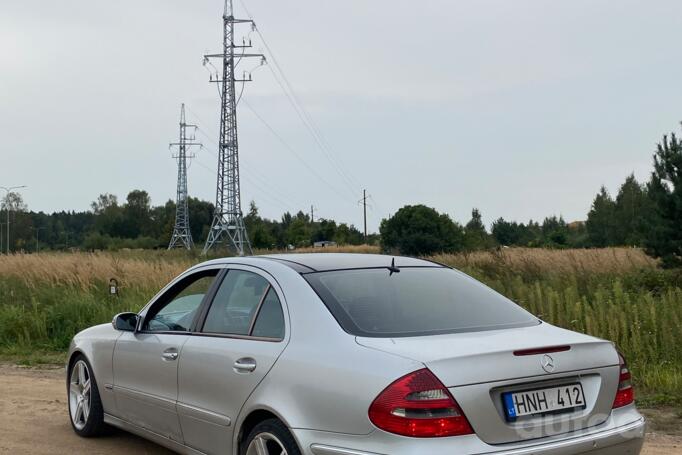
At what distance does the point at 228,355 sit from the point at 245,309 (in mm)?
336

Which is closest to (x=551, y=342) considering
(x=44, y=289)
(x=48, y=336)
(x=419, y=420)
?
(x=419, y=420)

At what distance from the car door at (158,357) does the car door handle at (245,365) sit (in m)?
0.79

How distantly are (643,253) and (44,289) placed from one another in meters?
14.4

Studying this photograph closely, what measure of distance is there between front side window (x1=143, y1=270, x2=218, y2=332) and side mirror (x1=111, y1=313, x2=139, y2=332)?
4.3 inches

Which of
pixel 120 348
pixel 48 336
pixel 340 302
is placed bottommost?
pixel 48 336

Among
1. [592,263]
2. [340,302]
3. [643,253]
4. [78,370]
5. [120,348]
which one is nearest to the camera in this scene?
[340,302]

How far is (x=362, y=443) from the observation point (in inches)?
130

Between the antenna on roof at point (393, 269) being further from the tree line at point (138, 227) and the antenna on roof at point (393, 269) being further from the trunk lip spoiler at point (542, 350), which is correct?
the tree line at point (138, 227)

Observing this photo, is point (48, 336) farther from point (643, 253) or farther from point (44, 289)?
point (643, 253)

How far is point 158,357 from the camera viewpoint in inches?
198

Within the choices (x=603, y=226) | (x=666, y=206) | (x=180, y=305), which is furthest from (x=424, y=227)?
(x=180, y=305)

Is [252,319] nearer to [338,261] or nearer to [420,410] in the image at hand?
[338,261]

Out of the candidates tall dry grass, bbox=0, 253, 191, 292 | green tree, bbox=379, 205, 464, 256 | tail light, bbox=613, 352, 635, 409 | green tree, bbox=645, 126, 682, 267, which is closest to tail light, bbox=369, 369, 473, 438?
tail light, bbox=613, 352, 635, 409

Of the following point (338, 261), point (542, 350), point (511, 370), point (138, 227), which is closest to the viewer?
point (511, 370)
